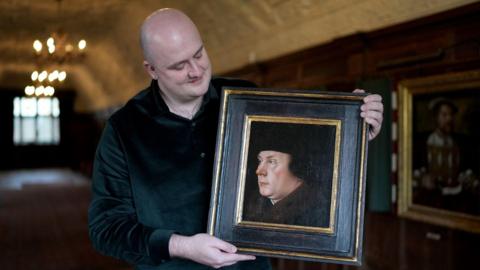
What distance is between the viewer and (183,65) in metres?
2.06

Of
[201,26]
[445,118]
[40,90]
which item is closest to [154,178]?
[445,118]

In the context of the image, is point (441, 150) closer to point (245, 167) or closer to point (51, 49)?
point (245, 167)

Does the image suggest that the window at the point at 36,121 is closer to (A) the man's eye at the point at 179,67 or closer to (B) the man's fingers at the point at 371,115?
(A) the man's eye at the point at 179,67

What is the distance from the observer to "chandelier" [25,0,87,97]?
1342 cm

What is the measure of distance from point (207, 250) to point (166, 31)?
82cm

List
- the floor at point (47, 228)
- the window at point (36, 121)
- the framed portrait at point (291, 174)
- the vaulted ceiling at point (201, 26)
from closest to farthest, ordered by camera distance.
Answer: the framed portrait at point (291, 174) < the vaulted ceiling at point (201, 26) < the floor at point (47, 228) < the window at point (36, 121)

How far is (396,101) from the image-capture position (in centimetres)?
626

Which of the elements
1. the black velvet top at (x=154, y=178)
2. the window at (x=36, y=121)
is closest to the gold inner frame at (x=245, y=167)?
the black velvet top at (x=154, y=178)

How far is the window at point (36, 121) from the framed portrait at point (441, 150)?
2724 centimetres

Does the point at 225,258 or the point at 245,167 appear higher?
the point at 245,167

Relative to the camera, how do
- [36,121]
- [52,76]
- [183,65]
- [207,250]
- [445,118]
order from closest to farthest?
[207,250], [183,65], [445,118], [52,76], [36,121]

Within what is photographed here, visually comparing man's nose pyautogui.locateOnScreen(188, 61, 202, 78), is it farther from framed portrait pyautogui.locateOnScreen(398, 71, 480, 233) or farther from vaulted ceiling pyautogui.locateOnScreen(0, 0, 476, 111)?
vaulted ceiling pyautogui.locateOnScreen(0, 0, 476, 111)

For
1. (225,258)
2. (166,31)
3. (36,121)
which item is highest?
(166,31)

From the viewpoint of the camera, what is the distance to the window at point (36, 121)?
30136 mm
